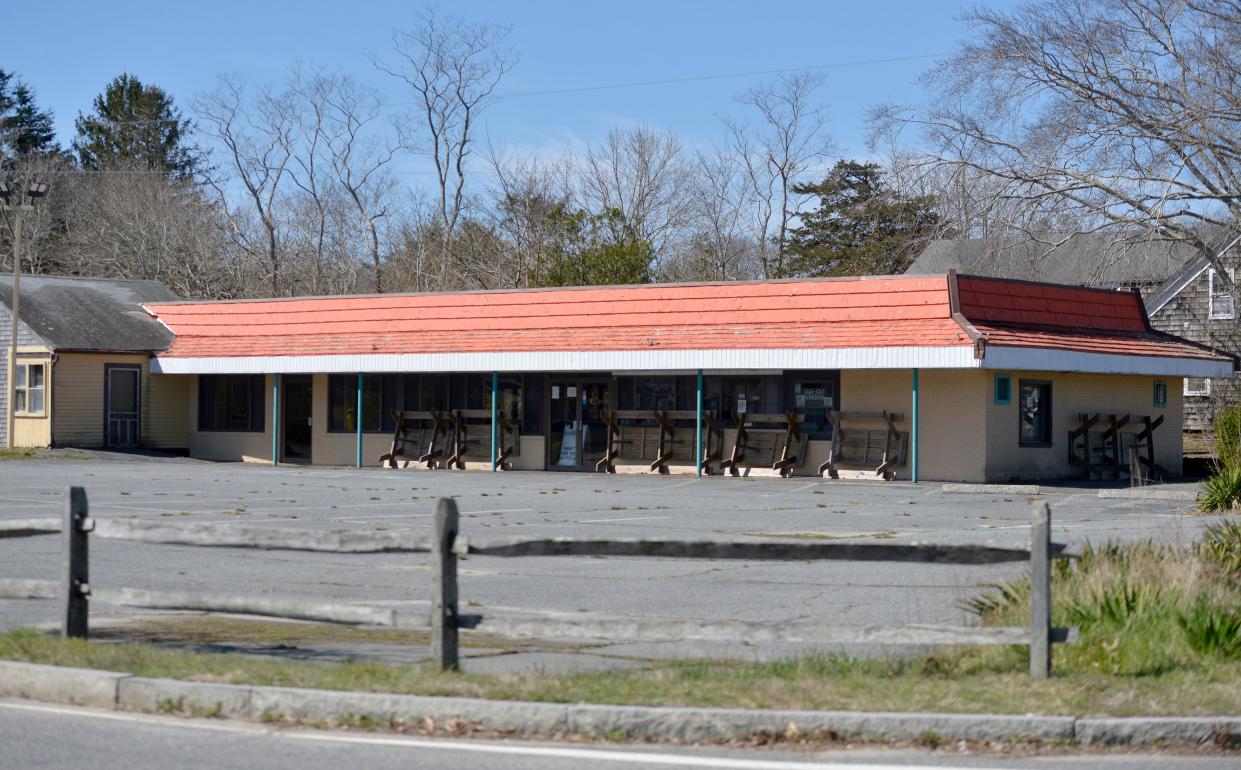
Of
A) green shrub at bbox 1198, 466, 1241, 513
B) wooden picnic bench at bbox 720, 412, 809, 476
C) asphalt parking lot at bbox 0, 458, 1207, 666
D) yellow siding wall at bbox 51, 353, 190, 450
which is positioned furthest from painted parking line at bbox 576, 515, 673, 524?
yellow siding wall at bbox 51, 353, 190, 450

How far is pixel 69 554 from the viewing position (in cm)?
958

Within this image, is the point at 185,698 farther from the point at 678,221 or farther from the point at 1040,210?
the point at 678,221

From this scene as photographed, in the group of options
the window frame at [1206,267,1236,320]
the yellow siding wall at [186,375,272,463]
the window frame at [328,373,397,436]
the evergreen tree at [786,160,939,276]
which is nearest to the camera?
the window frame at [328,373,397,436]

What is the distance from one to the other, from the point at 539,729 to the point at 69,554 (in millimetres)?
3717

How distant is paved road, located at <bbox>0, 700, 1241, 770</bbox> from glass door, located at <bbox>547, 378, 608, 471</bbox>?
26.0m

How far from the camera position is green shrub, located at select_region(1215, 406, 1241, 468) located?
2392cm

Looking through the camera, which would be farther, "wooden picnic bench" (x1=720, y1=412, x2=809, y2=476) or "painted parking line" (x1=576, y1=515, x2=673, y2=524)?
"wooden picnic bench" (x1=720, y1=412, x2=809, y2=476)

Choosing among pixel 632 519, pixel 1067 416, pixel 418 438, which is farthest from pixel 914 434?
pixel 418 438

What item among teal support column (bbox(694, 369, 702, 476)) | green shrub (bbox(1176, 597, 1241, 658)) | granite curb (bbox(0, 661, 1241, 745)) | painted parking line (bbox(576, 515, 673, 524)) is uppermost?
teal support column (bbox(694, 369, 702, 476))

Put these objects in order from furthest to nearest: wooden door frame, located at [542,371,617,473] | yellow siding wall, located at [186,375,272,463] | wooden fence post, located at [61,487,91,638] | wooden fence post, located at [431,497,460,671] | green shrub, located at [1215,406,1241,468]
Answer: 1. yellow siding wall, located at [186,375,272,463]
2. wooden door frame, located at [542,371,617,473]
3. green shrub, located at [1215,406,1241,468]
4. wooden fence post, located at [61,487,91,638]
5. wooden fence post, located at [431,497,460,671]

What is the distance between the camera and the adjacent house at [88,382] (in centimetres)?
3747

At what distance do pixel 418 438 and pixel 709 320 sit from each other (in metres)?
8.32

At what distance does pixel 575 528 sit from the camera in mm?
18984

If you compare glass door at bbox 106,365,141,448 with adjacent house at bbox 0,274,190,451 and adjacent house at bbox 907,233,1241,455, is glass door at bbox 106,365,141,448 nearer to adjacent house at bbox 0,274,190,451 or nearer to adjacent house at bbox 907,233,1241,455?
adjacent house at bbox 0,274,190,451
